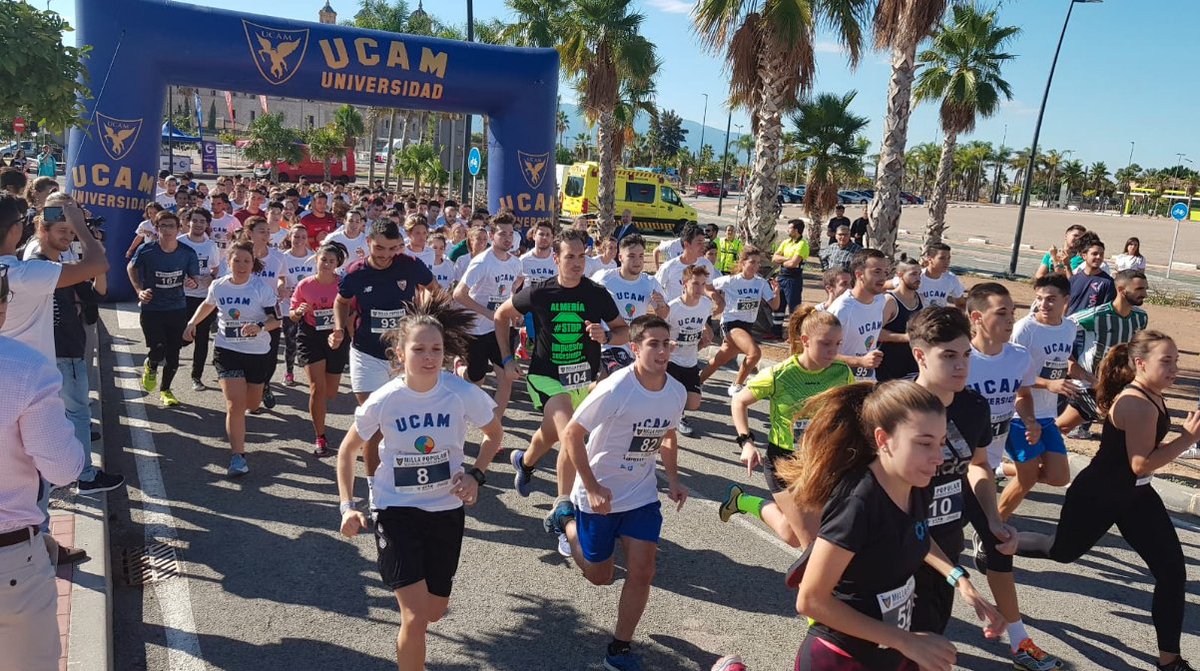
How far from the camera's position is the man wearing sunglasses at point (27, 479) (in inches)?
109

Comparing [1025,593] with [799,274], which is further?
[799,274]

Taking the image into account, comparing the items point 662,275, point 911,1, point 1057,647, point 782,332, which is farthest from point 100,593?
point 911,1

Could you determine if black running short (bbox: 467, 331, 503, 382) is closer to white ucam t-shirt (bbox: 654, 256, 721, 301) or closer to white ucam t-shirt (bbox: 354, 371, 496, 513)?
white ucam t-shirt (bbox: 654, 256, 721, 301)

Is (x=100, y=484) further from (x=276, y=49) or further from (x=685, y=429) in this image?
(x=276, y=49)

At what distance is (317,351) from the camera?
7402mm

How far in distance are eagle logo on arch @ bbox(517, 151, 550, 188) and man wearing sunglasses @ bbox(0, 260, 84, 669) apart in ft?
47.4

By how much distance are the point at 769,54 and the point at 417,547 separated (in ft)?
46.9

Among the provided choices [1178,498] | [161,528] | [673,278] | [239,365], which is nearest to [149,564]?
[161,528]

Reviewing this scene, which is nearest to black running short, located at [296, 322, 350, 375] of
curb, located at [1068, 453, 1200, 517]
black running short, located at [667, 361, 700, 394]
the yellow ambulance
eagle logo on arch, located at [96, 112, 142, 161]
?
black running short, located at [667, 361, 700, 394]

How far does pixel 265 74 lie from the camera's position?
14.9 metres

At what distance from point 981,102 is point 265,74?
18.1 meters

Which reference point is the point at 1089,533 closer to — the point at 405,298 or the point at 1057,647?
the point at 1057,647

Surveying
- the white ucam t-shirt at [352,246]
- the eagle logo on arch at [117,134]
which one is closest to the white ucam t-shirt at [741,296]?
the white ucam t-shirt at [352,246]

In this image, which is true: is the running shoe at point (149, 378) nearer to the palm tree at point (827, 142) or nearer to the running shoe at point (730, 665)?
the running shoe at point (730, 665)
